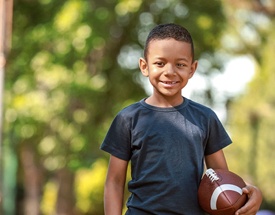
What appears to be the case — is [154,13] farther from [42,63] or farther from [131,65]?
[42,63]

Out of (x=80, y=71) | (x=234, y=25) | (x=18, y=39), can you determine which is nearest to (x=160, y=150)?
(x=80, y=71)

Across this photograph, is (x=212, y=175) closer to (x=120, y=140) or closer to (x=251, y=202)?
(x=251, y=202)

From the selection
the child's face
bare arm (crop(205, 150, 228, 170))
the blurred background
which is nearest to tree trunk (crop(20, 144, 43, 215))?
the blurred background

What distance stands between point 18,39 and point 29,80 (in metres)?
1.05

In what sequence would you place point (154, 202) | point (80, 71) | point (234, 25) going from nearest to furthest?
point (154, 202)
point (80, 71)
point (234, 25)

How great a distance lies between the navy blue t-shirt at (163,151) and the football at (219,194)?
0.13 feet

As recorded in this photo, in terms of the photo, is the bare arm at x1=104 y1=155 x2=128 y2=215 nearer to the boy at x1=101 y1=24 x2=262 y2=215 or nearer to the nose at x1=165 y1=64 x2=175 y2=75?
the boy at x1=101 y1=24 x2=262 y2=215

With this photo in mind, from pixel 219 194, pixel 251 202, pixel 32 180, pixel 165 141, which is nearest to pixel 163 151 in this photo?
pixel 165 141

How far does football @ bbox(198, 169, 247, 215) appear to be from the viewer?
146 inches

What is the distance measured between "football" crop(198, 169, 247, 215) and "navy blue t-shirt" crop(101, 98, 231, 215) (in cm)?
4

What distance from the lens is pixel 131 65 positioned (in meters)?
17.7

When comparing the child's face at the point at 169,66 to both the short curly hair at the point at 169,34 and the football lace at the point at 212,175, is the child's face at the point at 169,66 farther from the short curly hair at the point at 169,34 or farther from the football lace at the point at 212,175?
the football lace at the point at 212,175

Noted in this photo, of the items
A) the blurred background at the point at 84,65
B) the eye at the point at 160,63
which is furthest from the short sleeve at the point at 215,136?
the blurred background at the point at 84,65

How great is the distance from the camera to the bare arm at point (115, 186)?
3.85 m
